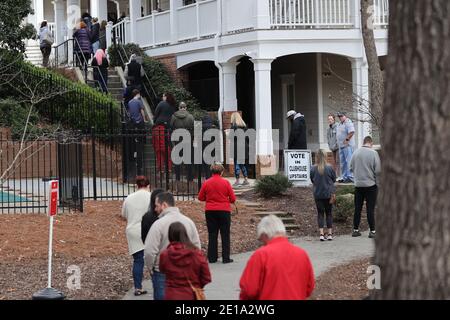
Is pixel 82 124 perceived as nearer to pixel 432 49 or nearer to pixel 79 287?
pixel 79 287

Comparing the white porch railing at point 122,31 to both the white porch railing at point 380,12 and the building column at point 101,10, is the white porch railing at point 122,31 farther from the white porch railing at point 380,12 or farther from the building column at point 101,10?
the white porch railing at point 380,12

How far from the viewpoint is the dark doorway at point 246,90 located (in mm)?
27734

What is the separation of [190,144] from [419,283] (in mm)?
12851

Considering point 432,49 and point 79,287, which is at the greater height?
point 432,49

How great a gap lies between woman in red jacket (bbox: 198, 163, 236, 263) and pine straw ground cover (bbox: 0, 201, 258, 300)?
4.33 feet

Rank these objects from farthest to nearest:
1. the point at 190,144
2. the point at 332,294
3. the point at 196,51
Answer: the point at 196,51
the point at 190,144
the point at 332,294

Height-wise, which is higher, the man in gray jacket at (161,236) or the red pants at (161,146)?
the red pants at (161,146)

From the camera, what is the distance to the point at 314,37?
23938 millimetres

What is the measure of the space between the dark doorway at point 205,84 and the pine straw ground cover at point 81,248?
969 centimetres

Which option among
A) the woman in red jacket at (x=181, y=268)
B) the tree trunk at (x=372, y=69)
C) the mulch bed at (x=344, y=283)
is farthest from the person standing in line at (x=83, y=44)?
the woman in red jacket at (x=181, y=268)

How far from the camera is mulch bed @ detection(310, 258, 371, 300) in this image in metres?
11.0

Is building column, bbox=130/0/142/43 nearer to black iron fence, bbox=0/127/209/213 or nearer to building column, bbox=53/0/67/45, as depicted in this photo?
building column, bbox=53/0/67/45

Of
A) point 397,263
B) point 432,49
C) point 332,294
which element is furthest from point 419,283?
point 332,294

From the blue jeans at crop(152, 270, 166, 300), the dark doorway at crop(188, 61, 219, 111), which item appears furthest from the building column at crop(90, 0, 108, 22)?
the blue jeans at crop(152, 270, 166, 300)
